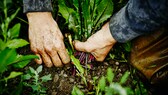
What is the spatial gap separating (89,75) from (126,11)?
0.54 metres

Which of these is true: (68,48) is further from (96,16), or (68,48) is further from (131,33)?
(131,33)

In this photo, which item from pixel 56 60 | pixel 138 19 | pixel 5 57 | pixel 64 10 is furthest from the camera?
pixel 64 10

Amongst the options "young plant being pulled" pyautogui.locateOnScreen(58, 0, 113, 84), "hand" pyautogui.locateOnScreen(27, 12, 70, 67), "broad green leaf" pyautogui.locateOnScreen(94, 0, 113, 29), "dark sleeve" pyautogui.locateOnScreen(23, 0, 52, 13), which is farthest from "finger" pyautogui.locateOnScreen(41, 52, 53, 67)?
"broad green leaf" pyautogui.locateOnScreen(94, 0, 113, 29)

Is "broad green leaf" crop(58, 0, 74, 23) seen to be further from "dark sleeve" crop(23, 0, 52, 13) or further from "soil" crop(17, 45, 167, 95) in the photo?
"soil" crop(17, 45, 167, 95)

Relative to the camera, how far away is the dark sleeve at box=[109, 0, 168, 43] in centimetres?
130

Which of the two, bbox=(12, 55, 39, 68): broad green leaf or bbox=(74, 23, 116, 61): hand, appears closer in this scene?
bbox=(12, 55, 39, 68): broad green leaf

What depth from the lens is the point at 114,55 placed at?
1.85 meters

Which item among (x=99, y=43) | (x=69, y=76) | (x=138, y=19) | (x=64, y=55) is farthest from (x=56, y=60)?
(x=138, y=19)

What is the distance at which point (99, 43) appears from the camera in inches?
64.6

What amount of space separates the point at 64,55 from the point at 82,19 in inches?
12.4

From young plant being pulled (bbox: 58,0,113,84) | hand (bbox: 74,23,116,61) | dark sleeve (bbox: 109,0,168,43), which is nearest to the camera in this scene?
dark sleeve (bbox: 109,0,168,43)

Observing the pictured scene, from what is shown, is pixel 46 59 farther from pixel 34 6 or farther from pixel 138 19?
pixel 138 19

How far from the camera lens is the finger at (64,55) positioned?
161 centimetres

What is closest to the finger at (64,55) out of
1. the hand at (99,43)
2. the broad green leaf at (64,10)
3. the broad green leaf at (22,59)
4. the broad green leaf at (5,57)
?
the hand at (99,43)
